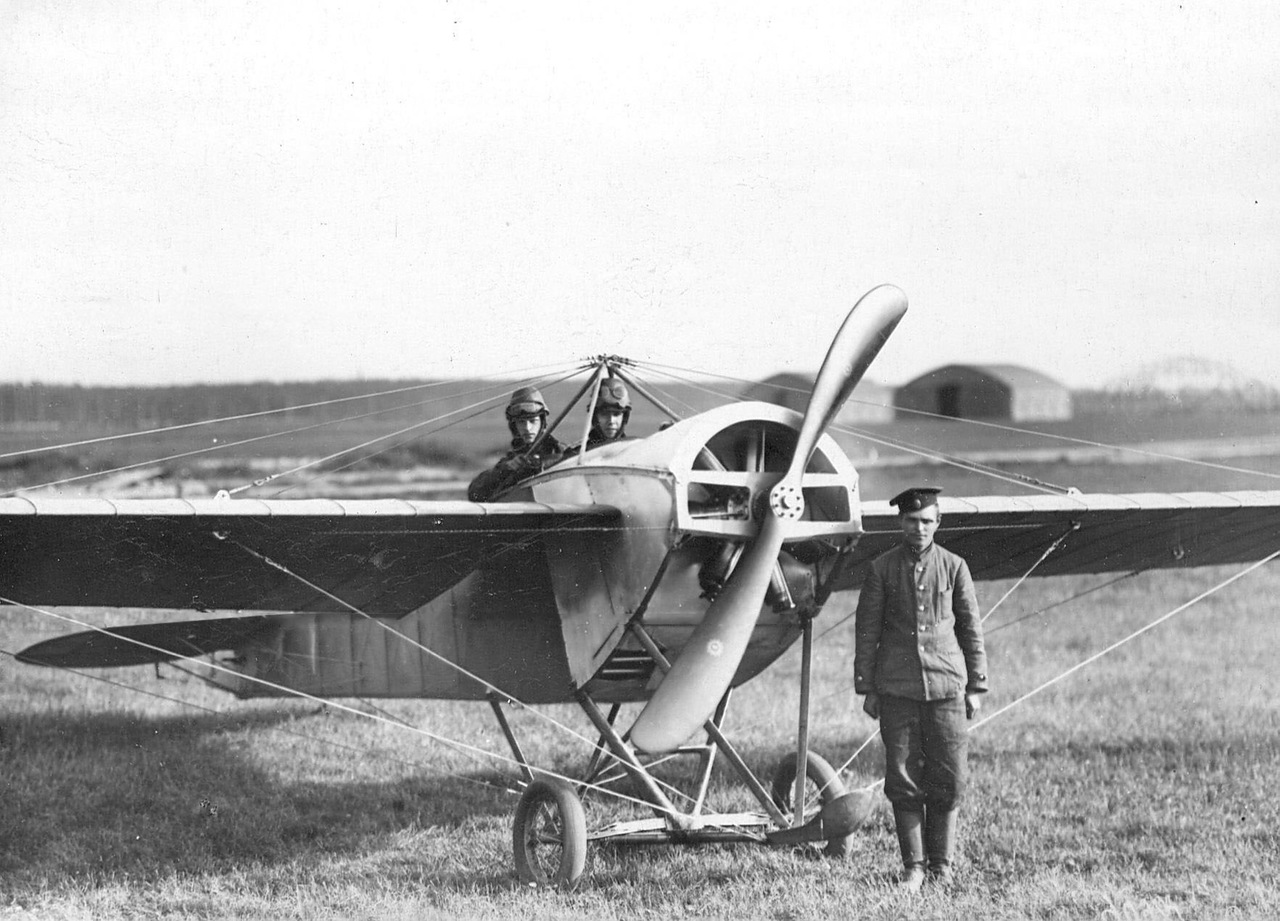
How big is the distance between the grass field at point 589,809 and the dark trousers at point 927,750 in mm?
482

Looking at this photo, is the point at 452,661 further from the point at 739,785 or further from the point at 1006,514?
the point at 1006,514

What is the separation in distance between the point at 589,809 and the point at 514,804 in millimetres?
548

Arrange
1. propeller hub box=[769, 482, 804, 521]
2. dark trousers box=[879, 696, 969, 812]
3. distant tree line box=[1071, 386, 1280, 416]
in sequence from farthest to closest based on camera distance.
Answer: distant tree line box=[1071, 386, 1280, 416] < dark trousers box=[879, 696, 969, 812] < propeller hub box=[769, 482, 804, 521]

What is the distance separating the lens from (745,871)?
22.4 feet

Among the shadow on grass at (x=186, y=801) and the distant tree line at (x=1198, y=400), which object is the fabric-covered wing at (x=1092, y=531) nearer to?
the shadow on grass at (x=186, y=801)

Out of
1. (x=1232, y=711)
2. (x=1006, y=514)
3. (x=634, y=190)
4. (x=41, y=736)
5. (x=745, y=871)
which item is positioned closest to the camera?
(x=745, y=871)

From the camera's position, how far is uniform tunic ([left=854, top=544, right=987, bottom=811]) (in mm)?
6363

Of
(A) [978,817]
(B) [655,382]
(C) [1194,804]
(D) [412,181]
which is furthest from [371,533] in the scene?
(C) [1194,804]

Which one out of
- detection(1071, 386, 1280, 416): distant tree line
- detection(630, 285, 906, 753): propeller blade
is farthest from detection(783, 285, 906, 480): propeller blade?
detection(1071, 386, 1280, 416): distant tree line

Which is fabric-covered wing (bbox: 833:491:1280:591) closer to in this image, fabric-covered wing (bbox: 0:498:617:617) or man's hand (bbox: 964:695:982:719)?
man's hand (bbox: 964:695:982:719)

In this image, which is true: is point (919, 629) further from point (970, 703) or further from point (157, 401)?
point (157, 401)

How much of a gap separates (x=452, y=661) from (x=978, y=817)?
3439 millimetres

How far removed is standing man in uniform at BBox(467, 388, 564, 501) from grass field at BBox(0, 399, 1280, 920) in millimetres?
2206

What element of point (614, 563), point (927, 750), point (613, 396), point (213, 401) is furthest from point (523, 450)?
point (213, 401)
